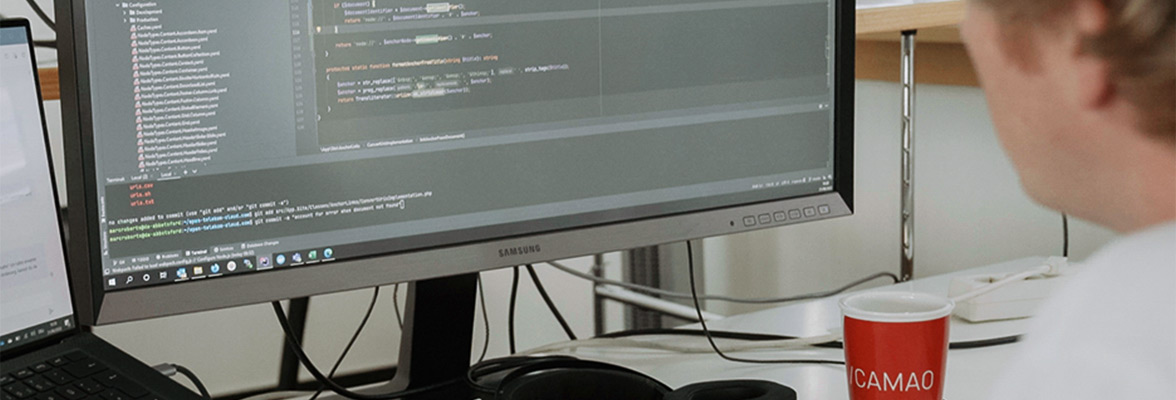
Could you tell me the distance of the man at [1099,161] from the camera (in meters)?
0.34

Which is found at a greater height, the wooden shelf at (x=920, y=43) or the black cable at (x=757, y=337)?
the wooden shelf at (x=920, y=43)

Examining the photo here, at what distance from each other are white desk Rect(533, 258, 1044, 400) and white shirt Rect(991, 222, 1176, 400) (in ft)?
1.67

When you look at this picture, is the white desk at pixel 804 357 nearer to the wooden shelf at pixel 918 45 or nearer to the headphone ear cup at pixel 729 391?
the headphone ear cup at pixel 729 391

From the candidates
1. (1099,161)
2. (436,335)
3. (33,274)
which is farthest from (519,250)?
(1099,161)

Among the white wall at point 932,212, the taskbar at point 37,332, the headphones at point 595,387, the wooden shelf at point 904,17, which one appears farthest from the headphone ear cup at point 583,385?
the white wall at point 932,212

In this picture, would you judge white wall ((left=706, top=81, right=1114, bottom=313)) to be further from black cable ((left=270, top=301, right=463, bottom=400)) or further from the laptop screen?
the laptop screen

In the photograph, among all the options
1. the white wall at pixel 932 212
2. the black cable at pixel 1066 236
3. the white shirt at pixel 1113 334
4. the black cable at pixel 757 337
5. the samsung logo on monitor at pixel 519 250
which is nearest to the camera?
the white shirt at pixel 1113 334

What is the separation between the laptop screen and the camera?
28.0 inches

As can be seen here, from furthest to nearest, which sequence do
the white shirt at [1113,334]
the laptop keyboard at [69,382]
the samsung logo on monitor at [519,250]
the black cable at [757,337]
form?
the black cable at [757,337] < the samsung logo on monitor at [519,250] < the laptop keyboard at [69,382] < the white shirt at [1113,334]

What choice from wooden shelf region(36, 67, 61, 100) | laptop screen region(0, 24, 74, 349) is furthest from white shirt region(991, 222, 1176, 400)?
wooden shelf region(36, 67, 61, 100)

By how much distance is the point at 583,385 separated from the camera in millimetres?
793

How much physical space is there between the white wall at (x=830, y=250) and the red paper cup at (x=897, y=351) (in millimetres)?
630

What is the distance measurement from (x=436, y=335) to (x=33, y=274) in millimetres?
283

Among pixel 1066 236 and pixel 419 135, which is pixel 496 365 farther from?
pixel 1066 236
